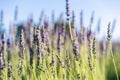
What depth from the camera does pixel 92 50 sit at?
2.55 metres

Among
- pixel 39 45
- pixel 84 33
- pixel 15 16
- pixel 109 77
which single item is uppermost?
pixel 15 16

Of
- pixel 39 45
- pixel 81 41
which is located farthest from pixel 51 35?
pixel 39 45

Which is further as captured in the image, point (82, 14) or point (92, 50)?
point (82, 14)

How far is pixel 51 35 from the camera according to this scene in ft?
15.5

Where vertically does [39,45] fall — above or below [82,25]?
below

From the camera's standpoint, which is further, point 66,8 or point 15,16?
point 15,16

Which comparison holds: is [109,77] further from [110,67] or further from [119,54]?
[119,54]

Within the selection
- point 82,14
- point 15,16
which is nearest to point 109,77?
point 82,14

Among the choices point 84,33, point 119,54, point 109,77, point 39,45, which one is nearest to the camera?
point 39,45

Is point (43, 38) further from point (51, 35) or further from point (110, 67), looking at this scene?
point (110, 67)

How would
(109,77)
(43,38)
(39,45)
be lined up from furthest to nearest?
(109,77)
(43,38)
(39,45)

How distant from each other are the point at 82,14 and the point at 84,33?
0.25 m

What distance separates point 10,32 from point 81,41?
1367mm

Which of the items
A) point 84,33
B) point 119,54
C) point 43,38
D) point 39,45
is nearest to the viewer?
point 39,45
